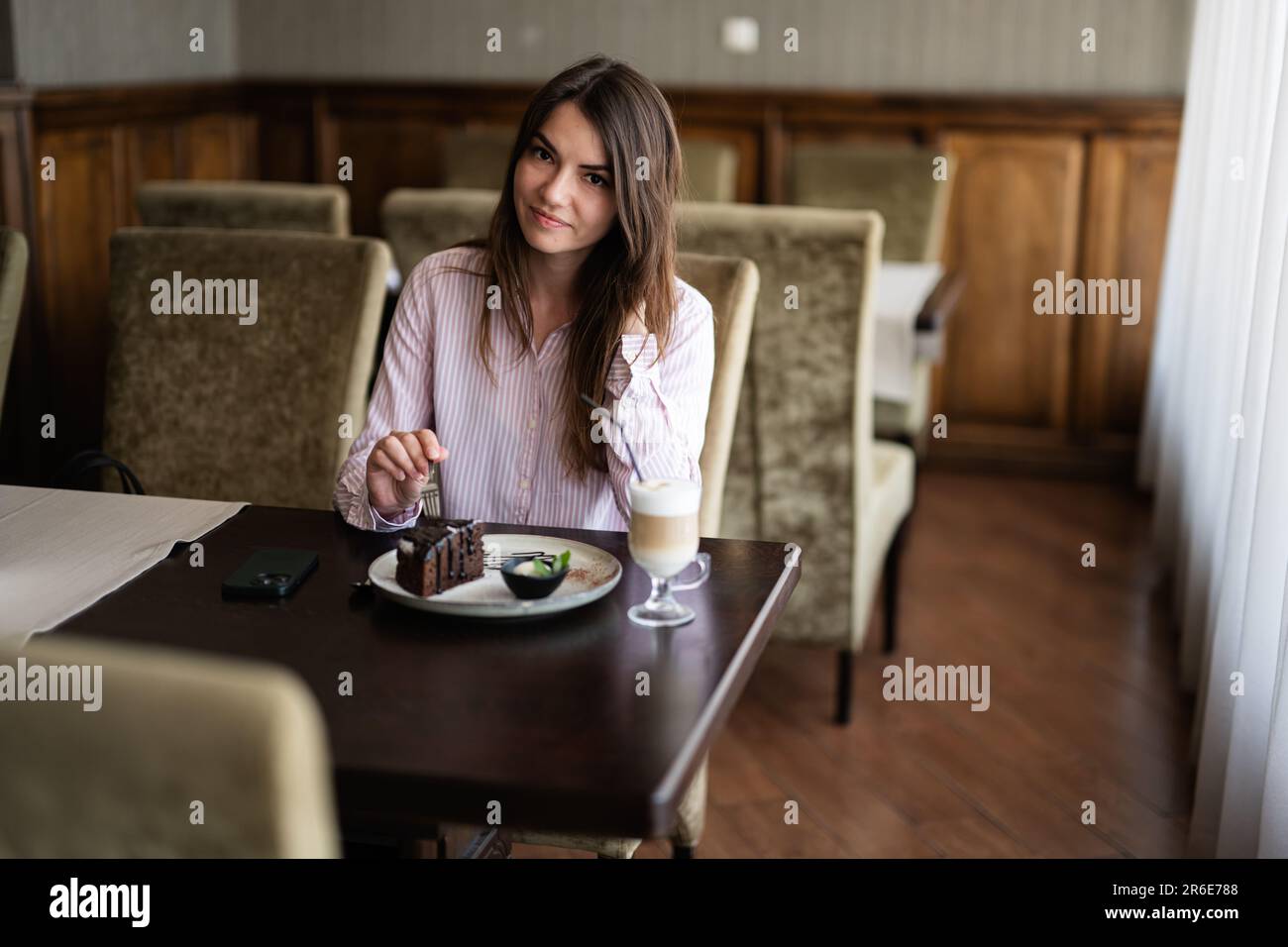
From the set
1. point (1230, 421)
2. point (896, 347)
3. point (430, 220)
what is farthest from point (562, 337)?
point (896, 347)

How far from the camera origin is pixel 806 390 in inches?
102

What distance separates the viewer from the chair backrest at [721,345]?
190 cm

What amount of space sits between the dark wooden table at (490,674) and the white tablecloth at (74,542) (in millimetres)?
31

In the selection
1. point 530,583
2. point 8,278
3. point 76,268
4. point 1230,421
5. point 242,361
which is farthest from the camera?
point 76,268

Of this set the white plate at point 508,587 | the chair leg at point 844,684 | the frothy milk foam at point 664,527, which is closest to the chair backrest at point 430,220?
the chair leg at point 844,684

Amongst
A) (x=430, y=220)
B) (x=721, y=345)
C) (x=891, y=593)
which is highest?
(x=430, y=220)

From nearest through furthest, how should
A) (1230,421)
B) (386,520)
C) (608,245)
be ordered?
(386,520) < (608,245) < (1230,421)

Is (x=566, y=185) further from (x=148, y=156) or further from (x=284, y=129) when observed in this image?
(x=284, y=129)

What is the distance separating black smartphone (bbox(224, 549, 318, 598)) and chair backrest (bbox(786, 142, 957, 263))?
2961 millimetres

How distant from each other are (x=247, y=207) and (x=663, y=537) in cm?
213

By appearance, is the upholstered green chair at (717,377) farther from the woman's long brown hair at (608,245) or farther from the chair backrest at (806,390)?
the chair backrest at (806,390)

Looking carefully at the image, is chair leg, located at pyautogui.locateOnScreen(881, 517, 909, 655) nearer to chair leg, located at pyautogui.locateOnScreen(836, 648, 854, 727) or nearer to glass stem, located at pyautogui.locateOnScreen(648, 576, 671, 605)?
chair leg, located at pyautogui.locateOnScreen(836, 648, 854, 727)

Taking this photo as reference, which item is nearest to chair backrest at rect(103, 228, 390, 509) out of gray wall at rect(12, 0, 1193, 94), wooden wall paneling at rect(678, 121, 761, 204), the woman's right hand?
the woman's right hand
